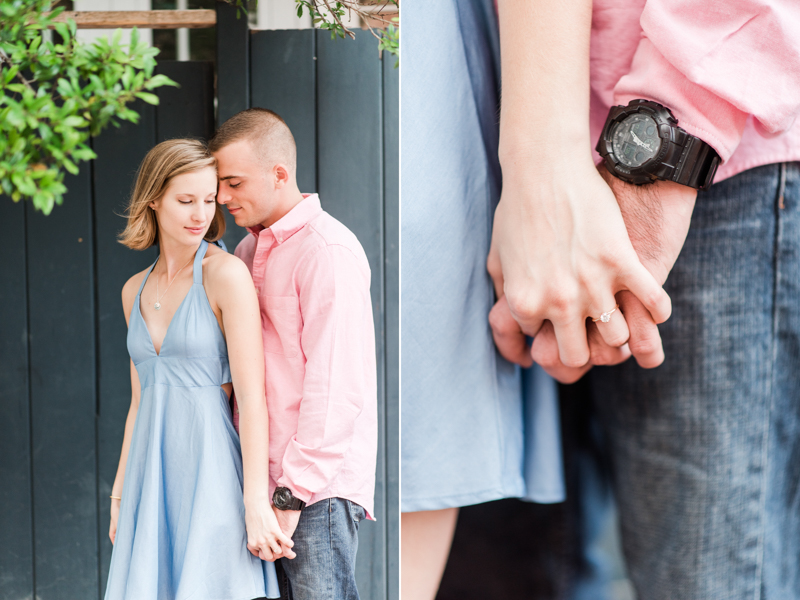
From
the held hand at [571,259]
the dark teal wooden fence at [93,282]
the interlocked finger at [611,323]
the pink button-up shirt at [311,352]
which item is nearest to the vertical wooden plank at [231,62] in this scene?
the dark teal wooden fence at [93,282]

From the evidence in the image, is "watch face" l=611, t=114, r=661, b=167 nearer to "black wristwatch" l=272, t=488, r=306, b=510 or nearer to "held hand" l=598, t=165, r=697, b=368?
"held hand" l=598, t=165, r=697, b=368

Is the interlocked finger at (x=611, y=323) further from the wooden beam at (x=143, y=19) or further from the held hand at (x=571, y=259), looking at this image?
the wooden beam at (x=143, y=19)

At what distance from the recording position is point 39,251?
3.30 feet

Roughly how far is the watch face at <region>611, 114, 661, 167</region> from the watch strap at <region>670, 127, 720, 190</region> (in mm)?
27

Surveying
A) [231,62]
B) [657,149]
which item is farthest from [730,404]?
[231,62]

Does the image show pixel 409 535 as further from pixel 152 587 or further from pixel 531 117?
pixel 531 117

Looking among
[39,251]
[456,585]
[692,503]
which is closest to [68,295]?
[39,251]

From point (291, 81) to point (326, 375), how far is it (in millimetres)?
519

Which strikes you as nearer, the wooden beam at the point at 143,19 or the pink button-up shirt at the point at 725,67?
the pink button-up shirt at the point at 725,67

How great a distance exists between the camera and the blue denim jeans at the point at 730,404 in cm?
63

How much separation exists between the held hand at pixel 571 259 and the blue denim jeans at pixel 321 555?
18.1 inches

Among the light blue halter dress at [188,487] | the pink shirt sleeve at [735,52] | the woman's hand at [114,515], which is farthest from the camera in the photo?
the woman's hand at [114,515]

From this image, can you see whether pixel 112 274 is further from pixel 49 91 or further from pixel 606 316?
pixel 606 316

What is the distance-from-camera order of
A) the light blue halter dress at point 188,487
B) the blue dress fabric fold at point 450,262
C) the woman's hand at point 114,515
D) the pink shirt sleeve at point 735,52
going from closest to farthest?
the pink shirt sleeve at point 735,52
the blue dress fabric fold at point 450,262
the light blue halter dress at point 188,487
the woman's hand at point 114,515
